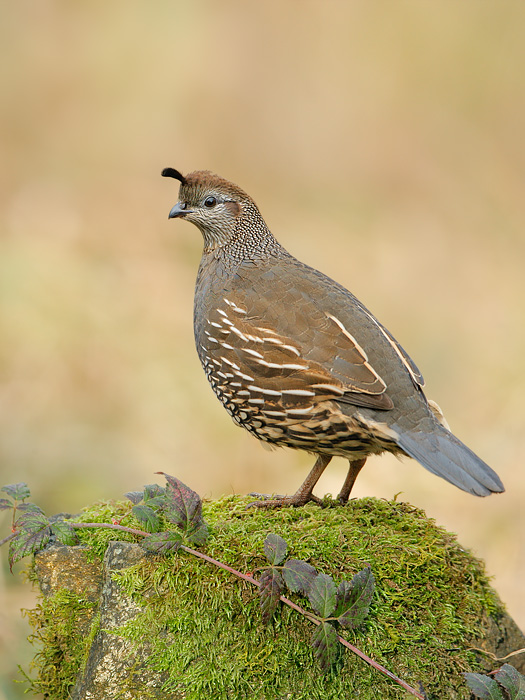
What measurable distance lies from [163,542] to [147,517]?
0.61 ft

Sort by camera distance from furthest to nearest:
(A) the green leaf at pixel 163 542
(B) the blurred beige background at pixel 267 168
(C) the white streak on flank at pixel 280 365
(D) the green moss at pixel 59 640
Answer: (B) the blurred beige background at pixel 267 168 → (C) the white streak on flank at pixel 280 365 → (D) the green moss at pixel 59 640 → (A) the green leaf at pixel 163 542

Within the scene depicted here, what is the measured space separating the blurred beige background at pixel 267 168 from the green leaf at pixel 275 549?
471 centimetres

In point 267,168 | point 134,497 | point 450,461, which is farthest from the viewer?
point 267,168

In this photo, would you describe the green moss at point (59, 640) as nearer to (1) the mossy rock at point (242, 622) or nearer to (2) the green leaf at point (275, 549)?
(1) the mossy rock at point (242, 622)

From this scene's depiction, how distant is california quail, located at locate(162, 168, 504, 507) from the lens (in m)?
3.89

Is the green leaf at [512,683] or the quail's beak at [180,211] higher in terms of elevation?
the quail's beak at [180,211]

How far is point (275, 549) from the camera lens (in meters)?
3.29

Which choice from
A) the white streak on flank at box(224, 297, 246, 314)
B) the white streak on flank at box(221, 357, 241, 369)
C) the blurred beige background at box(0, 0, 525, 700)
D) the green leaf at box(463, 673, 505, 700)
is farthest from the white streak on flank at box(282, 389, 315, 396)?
the blurred beige background at box(0, 0, 525, 700)

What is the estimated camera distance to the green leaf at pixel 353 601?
10.4 ft

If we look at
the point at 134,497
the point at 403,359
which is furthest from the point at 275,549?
the point at 403,359

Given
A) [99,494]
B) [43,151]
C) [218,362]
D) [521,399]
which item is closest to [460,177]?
[521,399]

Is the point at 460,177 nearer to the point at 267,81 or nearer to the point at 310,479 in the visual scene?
the point at 267,81

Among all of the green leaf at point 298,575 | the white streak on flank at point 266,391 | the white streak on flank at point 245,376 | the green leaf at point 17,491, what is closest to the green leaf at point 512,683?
the green leaf at point 298,575

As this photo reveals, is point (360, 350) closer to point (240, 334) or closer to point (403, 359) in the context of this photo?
point (403, 359)
